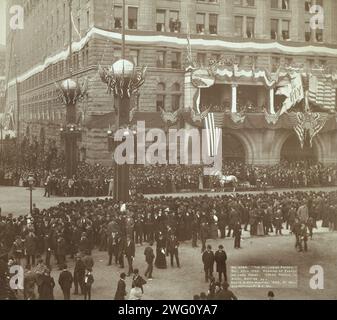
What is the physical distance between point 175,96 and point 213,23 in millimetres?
6245

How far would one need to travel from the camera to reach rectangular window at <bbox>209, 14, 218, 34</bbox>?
109 feet

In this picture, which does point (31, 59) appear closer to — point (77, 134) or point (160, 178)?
point (77, 134)

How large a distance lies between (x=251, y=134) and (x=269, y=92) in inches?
91.8

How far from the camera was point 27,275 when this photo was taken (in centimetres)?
1709

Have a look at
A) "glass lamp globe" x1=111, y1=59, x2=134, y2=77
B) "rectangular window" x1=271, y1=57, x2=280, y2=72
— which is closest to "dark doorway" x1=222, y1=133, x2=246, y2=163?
"rectangular window" x1=271, y1=57, x2=280, y2=72

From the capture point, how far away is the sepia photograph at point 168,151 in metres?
18.7

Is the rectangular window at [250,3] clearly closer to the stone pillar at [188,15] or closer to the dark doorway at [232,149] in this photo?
the stone pillar at [188,15]

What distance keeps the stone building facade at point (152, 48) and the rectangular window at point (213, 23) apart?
0.19 feet

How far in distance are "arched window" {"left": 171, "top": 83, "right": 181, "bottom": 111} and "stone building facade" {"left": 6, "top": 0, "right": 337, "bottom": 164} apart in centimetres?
6

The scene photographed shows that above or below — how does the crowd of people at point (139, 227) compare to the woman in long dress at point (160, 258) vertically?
above

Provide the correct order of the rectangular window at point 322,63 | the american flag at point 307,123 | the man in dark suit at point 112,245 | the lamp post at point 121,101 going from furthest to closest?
the american flag at point 307,123, the rectangular window at point 322,63, the lamp post at point 121,101, the man in dark suit at point 112,245

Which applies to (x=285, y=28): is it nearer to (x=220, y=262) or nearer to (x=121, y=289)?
(x=220, y=262)

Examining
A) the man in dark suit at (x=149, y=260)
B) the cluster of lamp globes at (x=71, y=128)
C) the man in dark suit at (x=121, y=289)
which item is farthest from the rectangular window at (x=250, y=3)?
the man in dark suit at (x=121, y=289)

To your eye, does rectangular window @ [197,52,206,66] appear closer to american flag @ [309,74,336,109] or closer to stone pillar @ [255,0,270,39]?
stone pillar @ [255,0,270,39]
